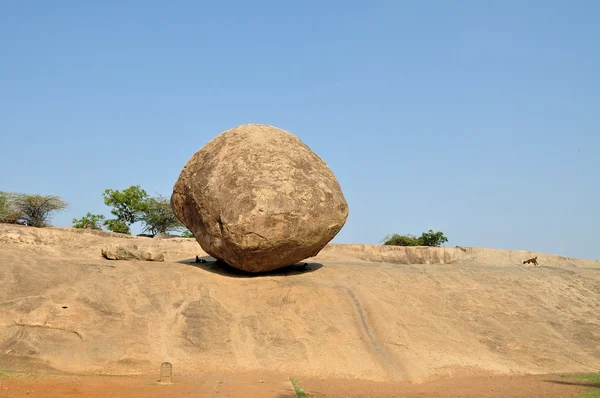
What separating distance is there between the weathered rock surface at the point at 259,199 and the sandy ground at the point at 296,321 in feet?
2.57

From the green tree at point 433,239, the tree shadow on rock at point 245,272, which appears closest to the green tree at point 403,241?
the green tree at point 433,239

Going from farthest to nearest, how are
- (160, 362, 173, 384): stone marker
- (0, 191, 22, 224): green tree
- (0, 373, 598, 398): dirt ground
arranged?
(0, 191, 22, 224): green tree, (160, 362, 173, 384): stone marker, (0, 373, 598, 398): dirt ground

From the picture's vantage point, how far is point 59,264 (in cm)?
1236

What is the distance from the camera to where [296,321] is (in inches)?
459

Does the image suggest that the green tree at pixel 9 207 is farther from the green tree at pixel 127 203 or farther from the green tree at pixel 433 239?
the green tree at pixel 433 239

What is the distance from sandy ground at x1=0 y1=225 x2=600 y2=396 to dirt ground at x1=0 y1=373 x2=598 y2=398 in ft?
0.68

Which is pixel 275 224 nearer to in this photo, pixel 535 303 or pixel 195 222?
pixel 195 222

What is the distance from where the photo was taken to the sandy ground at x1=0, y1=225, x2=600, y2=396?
10.2 meters

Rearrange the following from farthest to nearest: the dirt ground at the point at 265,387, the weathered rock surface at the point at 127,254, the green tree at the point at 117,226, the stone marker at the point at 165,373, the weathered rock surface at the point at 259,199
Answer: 1. the green tree at the point at 117,226
2. the weathered rock surface at the point at 127,254
3. the weathered rock surface at the point at 259,199
4. the stone marker at the point at 165,373
5. the dirt ground at the point at 265,387

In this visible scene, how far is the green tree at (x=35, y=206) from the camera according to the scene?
30.0 m

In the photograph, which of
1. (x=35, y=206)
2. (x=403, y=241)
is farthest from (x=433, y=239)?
(x=35, y=206)

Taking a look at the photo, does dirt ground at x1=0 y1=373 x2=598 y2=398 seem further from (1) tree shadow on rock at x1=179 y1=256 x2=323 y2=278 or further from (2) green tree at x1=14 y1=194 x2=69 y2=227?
(2) green tree at x1=14 y1=194 x2=69 y2=227

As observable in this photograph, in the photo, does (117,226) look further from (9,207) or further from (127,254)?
(127,254)

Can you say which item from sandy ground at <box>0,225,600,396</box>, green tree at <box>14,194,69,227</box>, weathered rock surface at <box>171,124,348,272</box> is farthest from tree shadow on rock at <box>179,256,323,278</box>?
green tree at <box>14,194,69,227</box>
